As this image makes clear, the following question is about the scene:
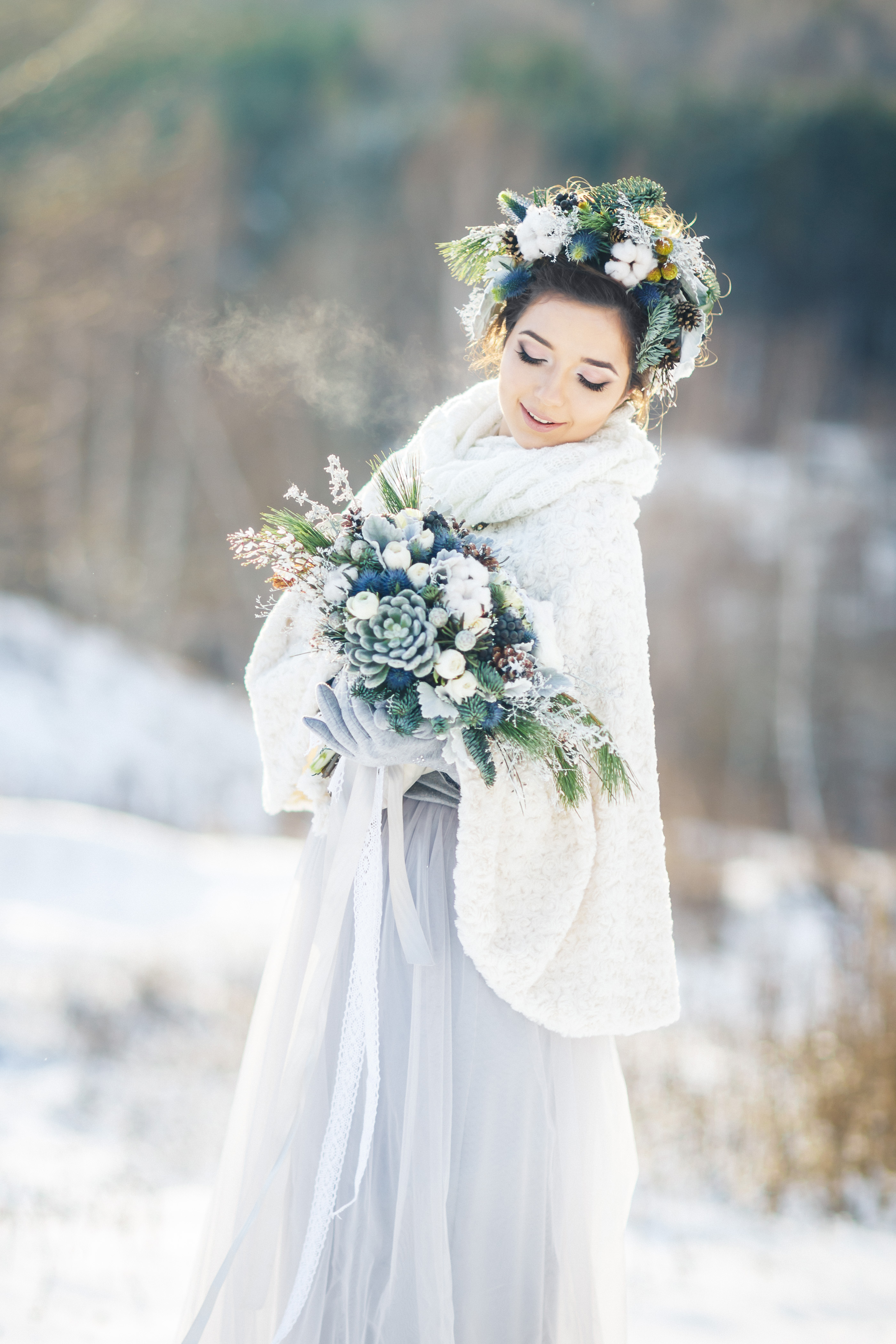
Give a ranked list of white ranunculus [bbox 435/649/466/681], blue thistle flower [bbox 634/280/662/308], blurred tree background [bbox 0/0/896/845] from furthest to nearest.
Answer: blurred tree background [bbox 0/0/896/845]
blue thistle flower [bbox 634/280/662/308]
white ranunculus [bbox 435/649/466/681]

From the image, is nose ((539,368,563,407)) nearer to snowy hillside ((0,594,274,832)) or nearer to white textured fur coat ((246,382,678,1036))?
white textured fur coat ((246,382,678,1036))

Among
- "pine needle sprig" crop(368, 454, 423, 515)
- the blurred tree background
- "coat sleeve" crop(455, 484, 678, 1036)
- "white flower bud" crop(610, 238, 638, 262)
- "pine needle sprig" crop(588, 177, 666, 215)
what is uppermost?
the blurred tree background

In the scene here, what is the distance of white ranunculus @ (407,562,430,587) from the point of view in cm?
143

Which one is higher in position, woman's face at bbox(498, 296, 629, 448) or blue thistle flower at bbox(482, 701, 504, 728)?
woman's face at bbox(498, 296, 629, 448)

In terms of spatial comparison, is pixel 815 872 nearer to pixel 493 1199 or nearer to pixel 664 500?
pixel 664 500

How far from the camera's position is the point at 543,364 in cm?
174

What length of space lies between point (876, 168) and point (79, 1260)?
43.2ft

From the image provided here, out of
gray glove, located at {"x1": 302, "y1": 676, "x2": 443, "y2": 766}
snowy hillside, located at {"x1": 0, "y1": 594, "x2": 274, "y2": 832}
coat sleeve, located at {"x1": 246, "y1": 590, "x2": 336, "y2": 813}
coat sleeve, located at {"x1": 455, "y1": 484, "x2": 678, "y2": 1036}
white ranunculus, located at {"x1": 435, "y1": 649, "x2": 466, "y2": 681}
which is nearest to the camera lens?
white ranunculus, located at {"x1": 435, "y1": 649, "x2": 466, "y2": 681}

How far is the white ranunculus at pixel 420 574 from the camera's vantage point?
4.69ft

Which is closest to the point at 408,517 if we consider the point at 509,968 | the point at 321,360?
the point at 509,968

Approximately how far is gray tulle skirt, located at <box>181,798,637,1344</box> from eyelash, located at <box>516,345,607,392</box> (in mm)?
827

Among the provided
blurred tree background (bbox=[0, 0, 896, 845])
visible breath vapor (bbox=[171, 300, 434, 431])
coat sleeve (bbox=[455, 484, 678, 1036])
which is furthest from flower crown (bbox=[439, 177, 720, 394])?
blurred tree background (bbox=[0, 0, 896, 845])

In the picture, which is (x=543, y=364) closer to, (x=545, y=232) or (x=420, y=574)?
(x=545, y=232)

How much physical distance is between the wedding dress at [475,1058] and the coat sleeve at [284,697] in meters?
0.15
